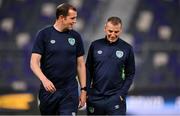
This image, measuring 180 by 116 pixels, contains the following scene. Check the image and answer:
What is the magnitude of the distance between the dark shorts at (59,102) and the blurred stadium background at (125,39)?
4.98 metres

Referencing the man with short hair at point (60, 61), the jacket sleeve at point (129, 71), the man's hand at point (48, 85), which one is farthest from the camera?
the jacket sleeve at point (129, 71)

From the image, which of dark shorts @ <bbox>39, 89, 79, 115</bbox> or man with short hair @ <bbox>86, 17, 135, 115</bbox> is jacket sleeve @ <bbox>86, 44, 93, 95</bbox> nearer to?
man with short hair @ <bbox>86, 17, 135, 115</bbox>

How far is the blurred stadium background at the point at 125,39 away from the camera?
1089cm

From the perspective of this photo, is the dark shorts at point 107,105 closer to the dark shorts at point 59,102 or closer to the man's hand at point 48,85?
the dark shorts at point 59,102

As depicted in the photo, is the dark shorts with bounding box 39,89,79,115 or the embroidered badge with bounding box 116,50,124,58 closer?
the dark shorts with bounding box 39,89,79,115

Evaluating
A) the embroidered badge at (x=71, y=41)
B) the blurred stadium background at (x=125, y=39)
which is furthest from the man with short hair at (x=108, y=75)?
the blurred stadium background at (x=125, y=39)

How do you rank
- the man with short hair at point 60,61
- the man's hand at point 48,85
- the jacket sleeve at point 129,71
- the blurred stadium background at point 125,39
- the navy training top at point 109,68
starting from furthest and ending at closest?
the blurred stadium background at point 125,39 → the jacket sleeve at point 129,71 → the navy training top at point 109,68 → the man with short hair at point 60,61 → the man's hand at point 48,85

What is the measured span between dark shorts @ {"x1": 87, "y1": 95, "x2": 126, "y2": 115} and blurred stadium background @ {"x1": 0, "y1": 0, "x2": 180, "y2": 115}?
4.85 metres

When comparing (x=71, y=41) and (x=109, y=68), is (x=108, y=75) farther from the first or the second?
(x=71, y=41)

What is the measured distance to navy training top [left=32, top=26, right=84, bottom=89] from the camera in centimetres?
559

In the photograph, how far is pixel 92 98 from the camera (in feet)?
19.3

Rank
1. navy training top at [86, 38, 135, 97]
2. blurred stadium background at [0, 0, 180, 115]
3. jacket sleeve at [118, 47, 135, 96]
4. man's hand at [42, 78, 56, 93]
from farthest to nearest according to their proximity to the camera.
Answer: blurred stadium background at [0, 0, 180, 115]
jacket sleeve at [118, 47, 135, 96]
navy training top at [86, 38, 135, 97]
man's hand at [42, 78, 56, 93]

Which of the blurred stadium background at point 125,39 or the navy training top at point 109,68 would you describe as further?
the blurred stadium background at point 125,39

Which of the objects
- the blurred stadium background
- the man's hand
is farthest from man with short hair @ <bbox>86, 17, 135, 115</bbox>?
the blurred stadium background
